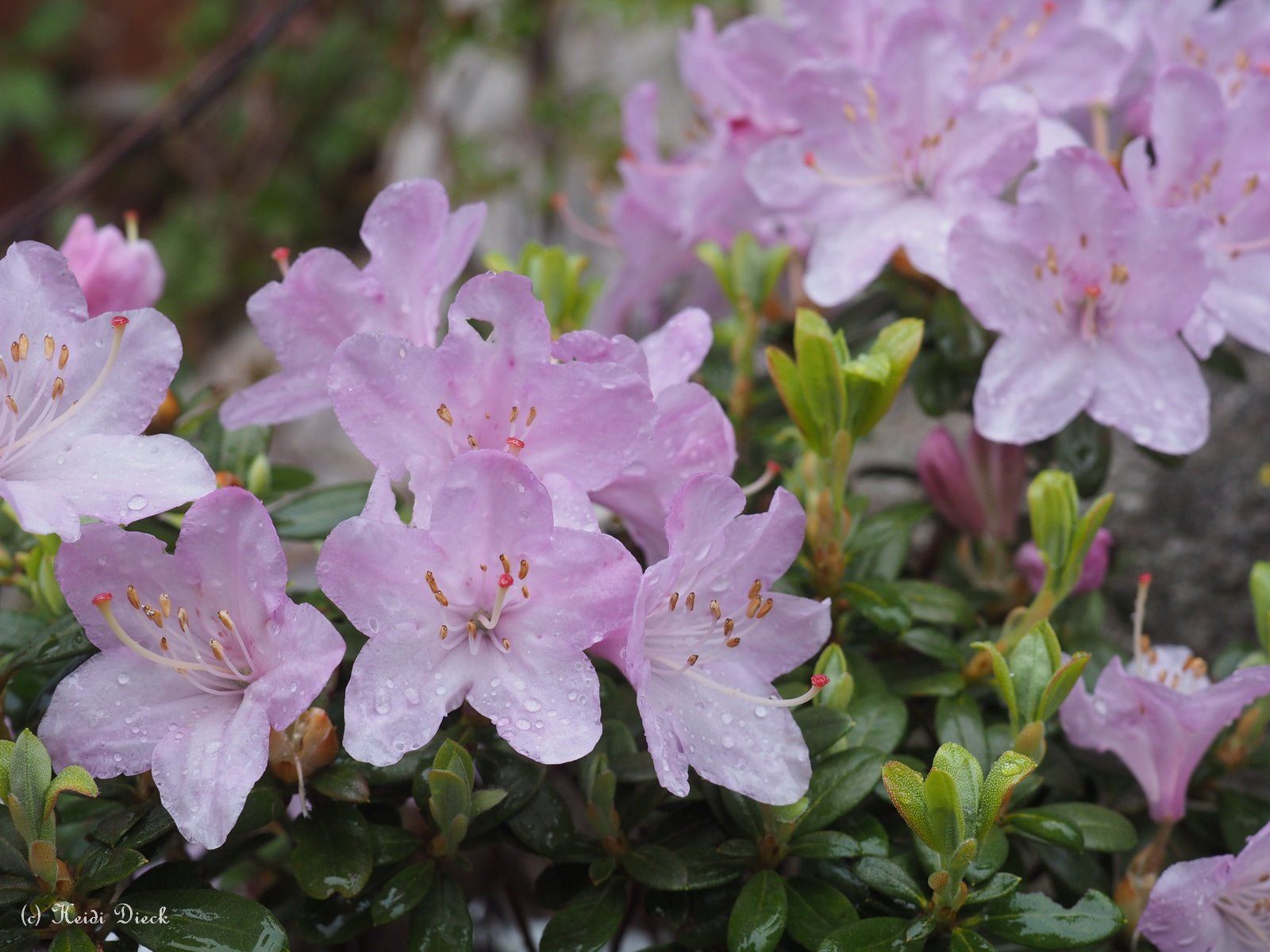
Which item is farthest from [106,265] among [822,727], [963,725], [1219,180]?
[1219,180]

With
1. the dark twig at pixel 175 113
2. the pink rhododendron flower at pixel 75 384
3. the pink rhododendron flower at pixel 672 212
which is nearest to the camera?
the pink rhododendron flower at pixel 75 384

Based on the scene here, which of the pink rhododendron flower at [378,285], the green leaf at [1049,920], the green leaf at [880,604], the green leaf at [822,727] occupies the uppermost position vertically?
the pink rhododendron flower at [378,285]

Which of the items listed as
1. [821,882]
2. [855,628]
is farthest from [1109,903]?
[855,628]

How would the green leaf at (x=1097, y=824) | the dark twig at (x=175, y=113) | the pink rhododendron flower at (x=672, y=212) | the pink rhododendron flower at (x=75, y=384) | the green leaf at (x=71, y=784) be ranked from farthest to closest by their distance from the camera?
1. the dark twig at (x=175, y=113)
2. the pink rhododendron flower at (x=672, y=212)
3. the green leaf at (x=1097, y=824)
4. the pink rhododendron flower at (x=75, y=384)
5. the green leaf at (x=71, y=784)

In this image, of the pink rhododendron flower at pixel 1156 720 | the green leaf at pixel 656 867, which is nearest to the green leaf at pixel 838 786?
the green leaf at pixel 656 867

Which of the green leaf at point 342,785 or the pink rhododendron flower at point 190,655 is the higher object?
the pink rhododendron flower at point 190,655

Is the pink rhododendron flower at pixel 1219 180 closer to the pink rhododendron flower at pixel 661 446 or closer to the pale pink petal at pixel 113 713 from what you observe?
the pink rhododendron flower at pixel 661 446

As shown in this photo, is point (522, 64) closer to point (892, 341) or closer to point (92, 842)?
point (892, 341)

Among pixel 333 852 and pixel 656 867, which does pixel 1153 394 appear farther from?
pixel 333 852
